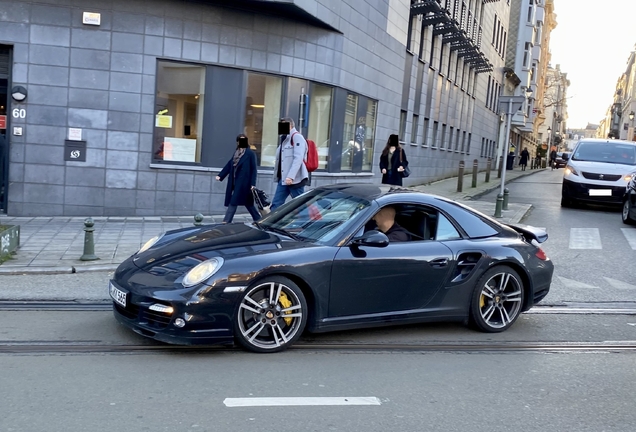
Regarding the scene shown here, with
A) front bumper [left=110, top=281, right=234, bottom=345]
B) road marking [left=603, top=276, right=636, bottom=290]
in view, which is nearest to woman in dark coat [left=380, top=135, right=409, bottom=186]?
road marking [left=603, top=276, right=636, bottom=290]

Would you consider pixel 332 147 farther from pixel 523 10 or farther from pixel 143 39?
pixel 523 10

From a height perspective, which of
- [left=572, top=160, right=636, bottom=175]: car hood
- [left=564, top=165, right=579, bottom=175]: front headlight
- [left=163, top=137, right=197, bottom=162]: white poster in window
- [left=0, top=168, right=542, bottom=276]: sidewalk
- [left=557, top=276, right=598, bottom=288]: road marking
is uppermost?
[left=572, top=160, right=636, bottom=175]: car hood

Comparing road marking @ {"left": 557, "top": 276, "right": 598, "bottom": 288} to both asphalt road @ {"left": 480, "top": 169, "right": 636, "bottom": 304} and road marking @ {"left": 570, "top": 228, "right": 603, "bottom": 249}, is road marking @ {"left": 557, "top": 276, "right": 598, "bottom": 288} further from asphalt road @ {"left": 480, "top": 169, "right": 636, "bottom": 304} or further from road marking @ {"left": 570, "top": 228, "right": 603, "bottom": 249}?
road marking @ {"left": 570, "top": 228, "right": 603, "bottom": 249}

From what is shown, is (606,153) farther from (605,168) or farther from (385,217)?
(385,217)

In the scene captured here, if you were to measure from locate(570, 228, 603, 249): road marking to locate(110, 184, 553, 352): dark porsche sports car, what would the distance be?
17.2ft

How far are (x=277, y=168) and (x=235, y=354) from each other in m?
5.86

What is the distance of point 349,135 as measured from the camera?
1741 cm

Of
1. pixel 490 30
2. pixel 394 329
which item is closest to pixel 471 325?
pixel 394 329

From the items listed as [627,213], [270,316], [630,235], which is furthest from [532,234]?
[627,213]

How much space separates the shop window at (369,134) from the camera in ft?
61.2

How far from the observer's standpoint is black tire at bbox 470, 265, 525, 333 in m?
6.27

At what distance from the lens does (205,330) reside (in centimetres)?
507

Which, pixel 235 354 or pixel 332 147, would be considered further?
pixel 332 147

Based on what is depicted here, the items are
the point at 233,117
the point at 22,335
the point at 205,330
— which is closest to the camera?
the point at 205,330
